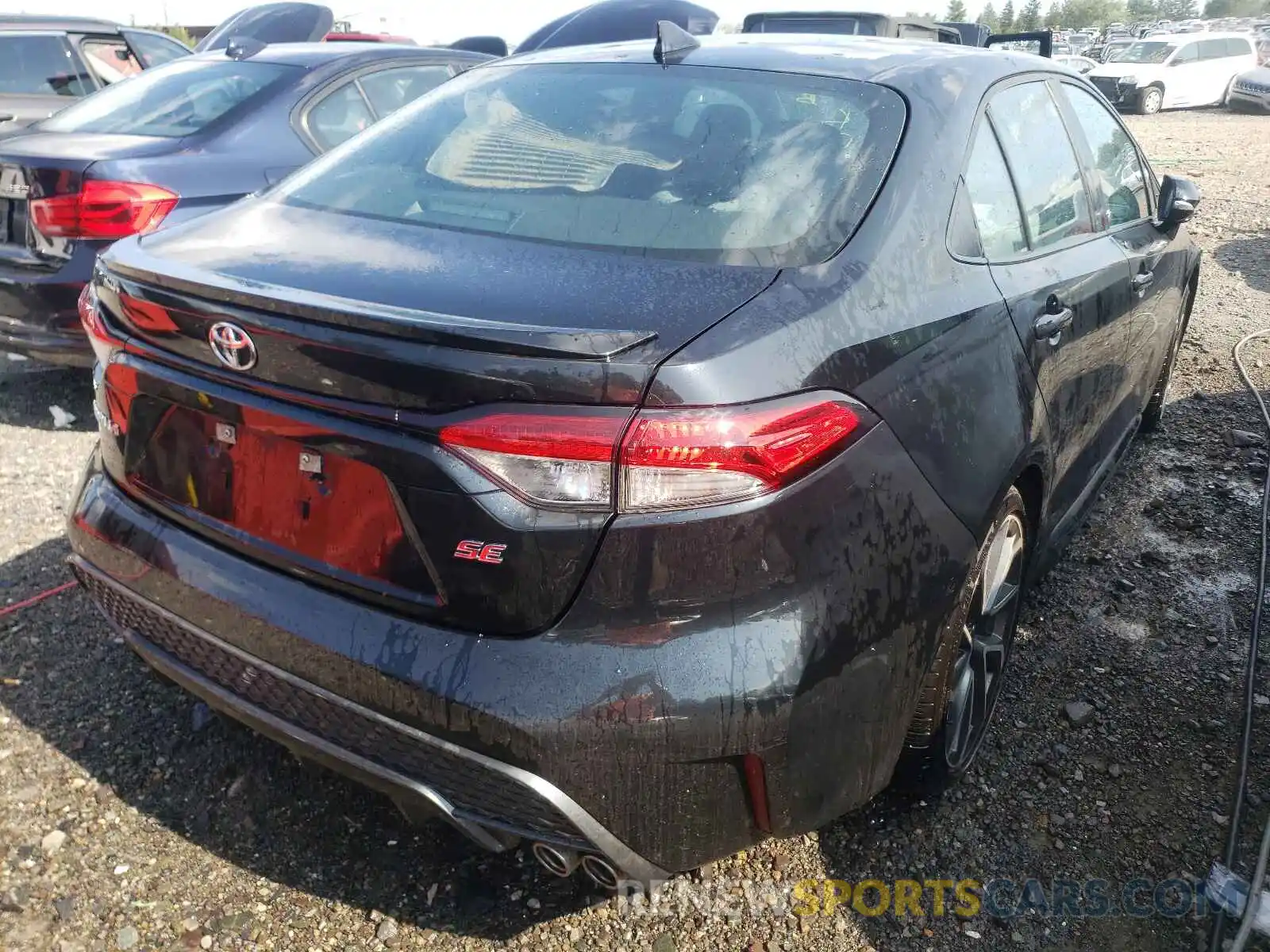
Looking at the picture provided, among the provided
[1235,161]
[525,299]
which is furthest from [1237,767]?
[1235,161]

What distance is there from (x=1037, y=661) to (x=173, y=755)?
2364 mm

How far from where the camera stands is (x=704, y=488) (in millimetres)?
1479

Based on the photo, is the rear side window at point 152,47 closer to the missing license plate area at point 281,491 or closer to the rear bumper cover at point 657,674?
the missing license plate area at point 281,491

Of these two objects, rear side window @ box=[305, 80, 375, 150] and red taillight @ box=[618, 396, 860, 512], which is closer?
red taillight @ box=[618, 396, 860, 512]

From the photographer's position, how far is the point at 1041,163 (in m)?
2.64

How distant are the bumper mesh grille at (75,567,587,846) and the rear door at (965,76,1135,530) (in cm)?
145

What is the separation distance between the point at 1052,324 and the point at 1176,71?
24.3 metres

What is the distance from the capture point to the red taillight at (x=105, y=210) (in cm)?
401

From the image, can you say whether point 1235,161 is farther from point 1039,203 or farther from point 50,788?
point 50,788

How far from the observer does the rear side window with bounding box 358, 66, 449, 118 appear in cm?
501

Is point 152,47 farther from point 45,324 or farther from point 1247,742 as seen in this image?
point 1247,742

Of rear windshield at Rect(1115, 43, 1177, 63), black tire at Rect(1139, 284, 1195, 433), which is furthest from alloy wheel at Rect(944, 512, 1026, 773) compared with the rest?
rear windshield at Rect(1115, 43, 1177, 63)

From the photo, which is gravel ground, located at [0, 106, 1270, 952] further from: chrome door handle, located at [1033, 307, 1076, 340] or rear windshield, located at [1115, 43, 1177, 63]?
rear windshield, located at [1115, 43, 1177, 63]

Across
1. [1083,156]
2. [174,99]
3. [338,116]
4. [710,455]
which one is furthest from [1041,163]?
[174,99]
